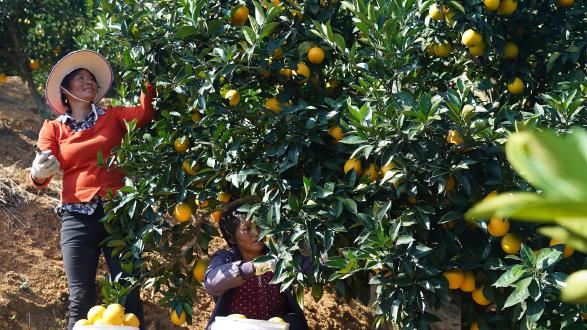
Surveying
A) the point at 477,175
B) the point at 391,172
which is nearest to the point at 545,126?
the point at 477,175

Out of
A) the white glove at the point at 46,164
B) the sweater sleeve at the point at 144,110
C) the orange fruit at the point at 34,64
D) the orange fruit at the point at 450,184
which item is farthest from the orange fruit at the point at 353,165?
the orange fruit at the point at 34,64

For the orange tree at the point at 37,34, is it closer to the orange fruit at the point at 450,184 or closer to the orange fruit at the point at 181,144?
the orange fruit at the point at 181,144

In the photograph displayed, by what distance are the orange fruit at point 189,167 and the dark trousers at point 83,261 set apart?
0.48 meters

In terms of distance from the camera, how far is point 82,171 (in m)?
3.69

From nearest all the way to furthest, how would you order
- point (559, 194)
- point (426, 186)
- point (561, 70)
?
point (559, 194) → point (426, 186) → point (561, 70)

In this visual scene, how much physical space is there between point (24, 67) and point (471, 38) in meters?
5.43

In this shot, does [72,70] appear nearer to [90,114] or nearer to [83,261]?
[90,114]

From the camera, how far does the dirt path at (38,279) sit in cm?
453

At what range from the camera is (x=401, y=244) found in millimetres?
2936

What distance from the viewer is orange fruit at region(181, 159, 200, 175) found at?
3.45m

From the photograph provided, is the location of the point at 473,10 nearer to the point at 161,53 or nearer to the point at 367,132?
the point at 367,132

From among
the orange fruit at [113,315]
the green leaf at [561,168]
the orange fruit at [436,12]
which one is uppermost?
the green leaf at [561,168]

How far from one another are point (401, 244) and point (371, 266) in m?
0.15

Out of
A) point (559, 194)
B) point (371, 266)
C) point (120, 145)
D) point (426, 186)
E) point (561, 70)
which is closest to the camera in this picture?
point (559, 194)
